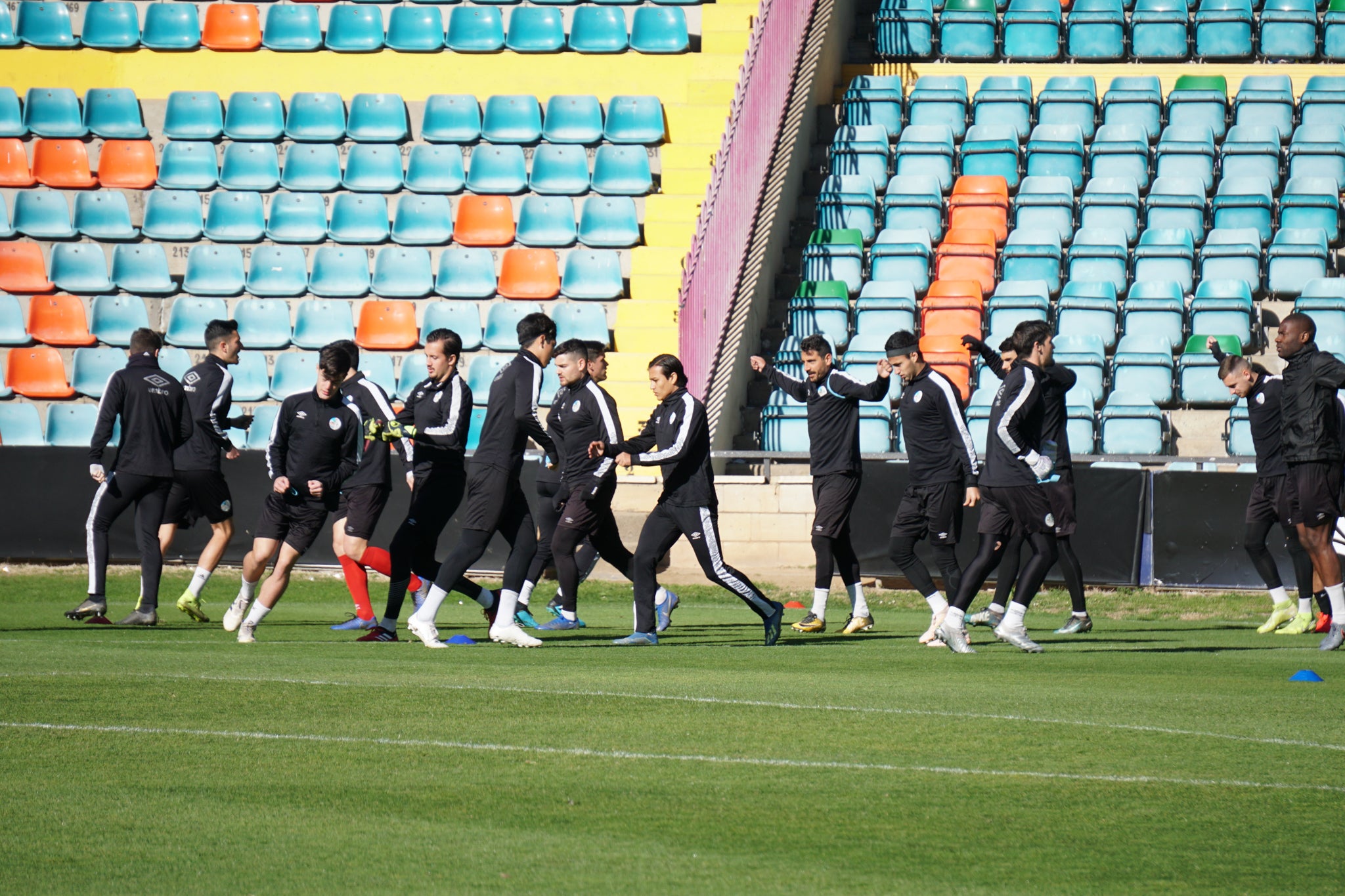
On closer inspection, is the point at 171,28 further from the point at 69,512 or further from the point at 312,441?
the point at 312,441

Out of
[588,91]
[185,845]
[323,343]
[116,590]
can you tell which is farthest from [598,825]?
[588,91]

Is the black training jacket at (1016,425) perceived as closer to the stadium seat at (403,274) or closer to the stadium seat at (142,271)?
the stadium seat at (403,274)

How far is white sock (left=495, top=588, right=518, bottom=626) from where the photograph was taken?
9.84 m

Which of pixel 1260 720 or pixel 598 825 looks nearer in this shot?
pixel 598 825

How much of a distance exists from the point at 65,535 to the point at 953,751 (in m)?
12.8

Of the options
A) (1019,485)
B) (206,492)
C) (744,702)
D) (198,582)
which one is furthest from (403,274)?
(744,702)

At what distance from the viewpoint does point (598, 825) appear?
4570mm

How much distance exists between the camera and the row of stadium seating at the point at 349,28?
68.9ft

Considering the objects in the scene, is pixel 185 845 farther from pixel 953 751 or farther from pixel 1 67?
pixel 1 67

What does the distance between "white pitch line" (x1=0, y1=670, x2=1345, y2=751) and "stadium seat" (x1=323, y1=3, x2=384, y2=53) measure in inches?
602

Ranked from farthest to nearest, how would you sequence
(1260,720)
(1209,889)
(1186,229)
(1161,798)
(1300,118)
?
(1300,118), (1186,229), (1260,720), (1161,798), (1209,889)

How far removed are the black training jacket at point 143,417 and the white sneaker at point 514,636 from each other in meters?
3.27

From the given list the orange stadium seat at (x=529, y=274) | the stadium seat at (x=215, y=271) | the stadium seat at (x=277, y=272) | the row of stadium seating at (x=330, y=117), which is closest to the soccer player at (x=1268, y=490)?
the orange stadium seat at (x=529, y=274)

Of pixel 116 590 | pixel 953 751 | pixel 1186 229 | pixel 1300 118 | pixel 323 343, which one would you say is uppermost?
pixel 1300 118
